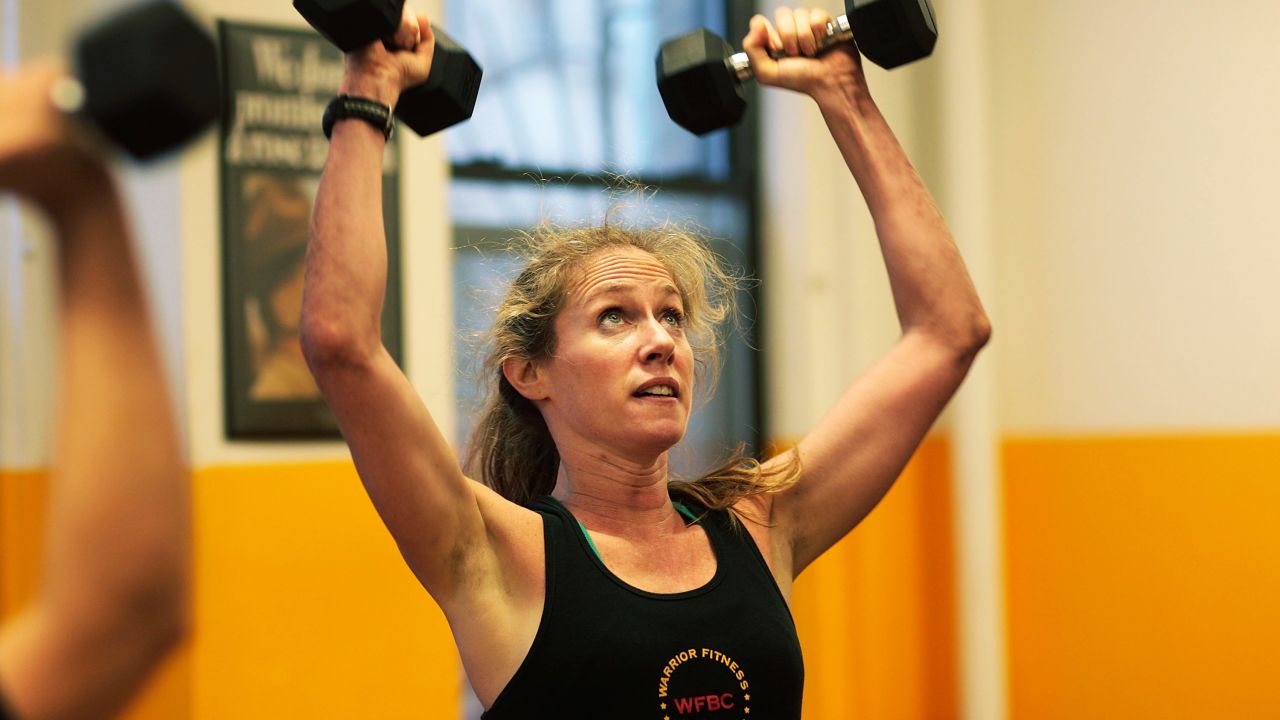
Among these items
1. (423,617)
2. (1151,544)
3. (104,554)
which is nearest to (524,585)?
(104,554)

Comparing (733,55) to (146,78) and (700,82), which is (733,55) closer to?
(700,82)

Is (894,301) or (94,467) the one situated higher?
(894,301)

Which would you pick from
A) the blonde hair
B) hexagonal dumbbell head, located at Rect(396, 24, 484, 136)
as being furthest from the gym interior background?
hexagonal dumbbell head, located at Rect(396, 24, 484, 136)

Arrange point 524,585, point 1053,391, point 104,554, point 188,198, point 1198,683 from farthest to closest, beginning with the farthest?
point 1053,391 → point 1198,683 → point 188,198 → point 524,585 → point 104,554

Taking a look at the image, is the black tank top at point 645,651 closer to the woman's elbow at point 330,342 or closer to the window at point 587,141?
the woman's elbow at point 330,342

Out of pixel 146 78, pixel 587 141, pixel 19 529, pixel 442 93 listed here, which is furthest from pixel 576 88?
pixel 146 78

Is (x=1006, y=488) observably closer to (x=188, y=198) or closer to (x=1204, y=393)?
(x=1204, y=393)

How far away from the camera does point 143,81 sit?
0.67 m

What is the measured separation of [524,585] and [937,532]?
2726 mm

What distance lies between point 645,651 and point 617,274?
538 mm

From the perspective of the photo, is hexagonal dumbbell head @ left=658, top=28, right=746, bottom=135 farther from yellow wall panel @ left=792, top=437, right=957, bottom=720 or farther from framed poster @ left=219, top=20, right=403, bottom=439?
yellow wall panel @ left=792, top=437, right=957, bottom=720

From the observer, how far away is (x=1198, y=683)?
3.44 meters

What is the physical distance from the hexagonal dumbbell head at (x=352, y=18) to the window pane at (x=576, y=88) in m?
2.25

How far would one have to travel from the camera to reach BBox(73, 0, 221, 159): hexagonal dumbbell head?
66 centimetres
